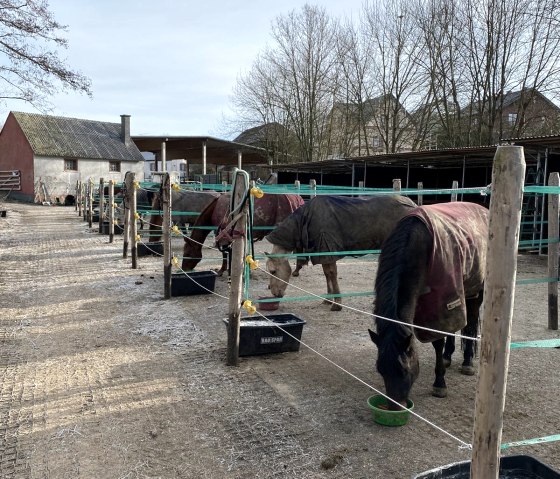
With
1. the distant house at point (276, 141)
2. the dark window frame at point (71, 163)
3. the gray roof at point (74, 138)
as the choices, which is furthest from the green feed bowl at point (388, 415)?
the dark window frame at point (71, 163)

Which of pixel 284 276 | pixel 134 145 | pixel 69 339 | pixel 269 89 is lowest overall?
pixel 69 339

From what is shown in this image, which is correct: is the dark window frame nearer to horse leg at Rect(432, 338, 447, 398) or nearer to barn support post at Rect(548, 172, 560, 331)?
barn support post at Rect(548, 172, 560, 331)

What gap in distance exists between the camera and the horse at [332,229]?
634cm

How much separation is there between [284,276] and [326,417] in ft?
10.8

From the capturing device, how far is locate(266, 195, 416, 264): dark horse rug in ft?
20.8

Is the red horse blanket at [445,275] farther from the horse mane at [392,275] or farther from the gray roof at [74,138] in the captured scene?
the gray roof at [74,138]

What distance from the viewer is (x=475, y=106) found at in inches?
854


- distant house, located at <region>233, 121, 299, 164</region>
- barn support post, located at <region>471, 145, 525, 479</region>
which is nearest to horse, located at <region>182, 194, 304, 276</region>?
barn support post, located at <region>471, 145, 525, 479</region>

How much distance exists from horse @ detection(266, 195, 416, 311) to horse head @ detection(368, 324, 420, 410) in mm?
3136

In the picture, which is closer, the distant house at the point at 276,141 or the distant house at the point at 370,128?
the distant house at the point at 370,128

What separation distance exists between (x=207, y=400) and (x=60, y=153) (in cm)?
3451

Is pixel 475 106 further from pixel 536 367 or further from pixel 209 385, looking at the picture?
pixel 209 385

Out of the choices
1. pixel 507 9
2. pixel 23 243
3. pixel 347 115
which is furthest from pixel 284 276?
pixel 347 115

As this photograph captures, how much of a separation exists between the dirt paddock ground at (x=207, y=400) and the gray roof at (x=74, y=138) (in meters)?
31.1
